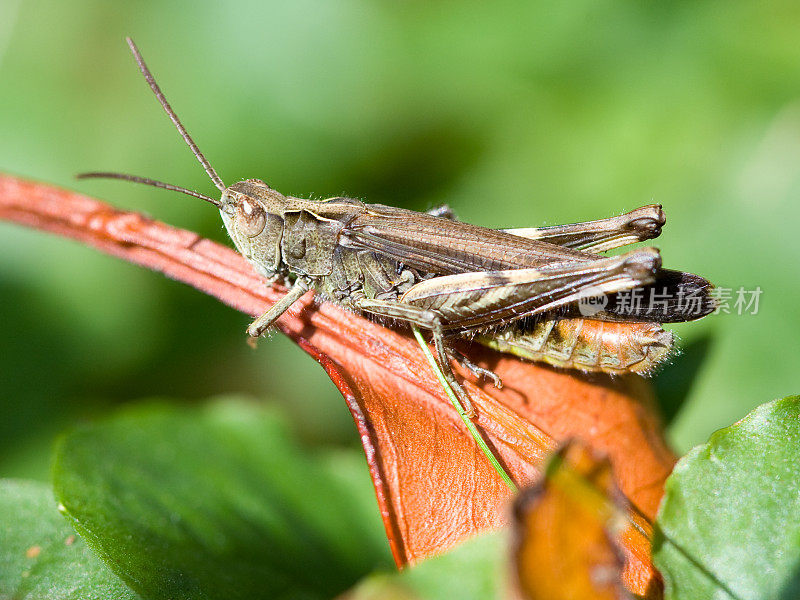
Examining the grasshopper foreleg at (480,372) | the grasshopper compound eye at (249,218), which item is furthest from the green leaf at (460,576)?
the grasshopper compound eye at (249,218)

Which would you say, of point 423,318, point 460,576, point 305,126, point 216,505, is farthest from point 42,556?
point 305,126

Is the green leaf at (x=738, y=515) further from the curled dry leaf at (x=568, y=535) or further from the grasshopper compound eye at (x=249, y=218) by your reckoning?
the grasshopper compound eye at (x=249, y=218)

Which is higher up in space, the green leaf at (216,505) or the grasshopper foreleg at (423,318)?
the grasshopper foreleg at (423,318)

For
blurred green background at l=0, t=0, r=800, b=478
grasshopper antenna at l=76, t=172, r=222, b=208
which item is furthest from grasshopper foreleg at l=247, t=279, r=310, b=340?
blurred green background at l=0, t=0, r=800, b=478

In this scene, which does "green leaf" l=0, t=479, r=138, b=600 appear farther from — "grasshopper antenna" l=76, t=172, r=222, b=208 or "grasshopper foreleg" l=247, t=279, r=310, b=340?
"grasshopper antenna" l=76, t=172, r=222, b=208

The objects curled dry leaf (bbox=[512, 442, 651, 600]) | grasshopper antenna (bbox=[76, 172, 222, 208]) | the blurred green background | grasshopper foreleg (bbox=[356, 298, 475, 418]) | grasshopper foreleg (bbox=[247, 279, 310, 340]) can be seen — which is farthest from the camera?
the blurred green background

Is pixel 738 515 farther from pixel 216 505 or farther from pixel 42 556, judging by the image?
pixel 42 556

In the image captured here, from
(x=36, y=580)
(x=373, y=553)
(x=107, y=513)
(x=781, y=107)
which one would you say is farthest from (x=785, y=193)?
(x=36, y=580)
